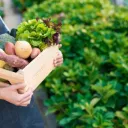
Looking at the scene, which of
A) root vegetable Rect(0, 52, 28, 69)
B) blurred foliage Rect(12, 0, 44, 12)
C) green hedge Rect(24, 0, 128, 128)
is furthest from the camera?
blurred foliage Rect(12, 0, 44, 12)

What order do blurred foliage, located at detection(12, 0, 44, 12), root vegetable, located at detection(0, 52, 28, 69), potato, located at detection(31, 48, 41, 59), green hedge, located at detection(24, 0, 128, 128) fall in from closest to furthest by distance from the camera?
1. root vegetable, located at detection(0, 52, 28, 69)
2. potato, located at detection(31, 48, 41, 59)
3. green hedge, located at detection(24, 0, 128, 128)
4. blurred foliage, located at detection(12, 0, 44, 12)

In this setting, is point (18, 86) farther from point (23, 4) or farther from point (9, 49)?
point (23, 4)

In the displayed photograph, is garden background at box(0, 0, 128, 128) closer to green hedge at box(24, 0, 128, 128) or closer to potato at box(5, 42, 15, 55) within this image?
green hedge at box(24, 0, 128, 128)

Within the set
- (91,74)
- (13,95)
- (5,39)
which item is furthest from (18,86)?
(91,74)

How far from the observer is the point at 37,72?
1879 millimetres

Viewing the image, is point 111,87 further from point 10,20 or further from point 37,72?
point 10,20

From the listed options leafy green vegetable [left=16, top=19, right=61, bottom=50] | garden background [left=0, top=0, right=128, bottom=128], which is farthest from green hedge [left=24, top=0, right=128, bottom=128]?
leafy green vegetable [left=16, top=19, right=61, bottom=50]

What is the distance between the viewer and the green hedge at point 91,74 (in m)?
2.80

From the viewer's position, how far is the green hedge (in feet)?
9.18

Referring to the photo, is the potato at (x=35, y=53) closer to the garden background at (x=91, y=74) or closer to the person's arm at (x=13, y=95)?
the person's arm at (x=13, y=95)

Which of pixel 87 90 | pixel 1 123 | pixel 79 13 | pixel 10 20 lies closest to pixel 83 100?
pixel 87 90

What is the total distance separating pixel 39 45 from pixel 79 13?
112 inches

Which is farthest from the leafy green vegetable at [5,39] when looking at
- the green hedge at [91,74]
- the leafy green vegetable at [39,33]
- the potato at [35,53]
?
the green hedge at [91,74]

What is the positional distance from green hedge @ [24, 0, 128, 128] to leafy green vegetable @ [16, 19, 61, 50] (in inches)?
36.1
